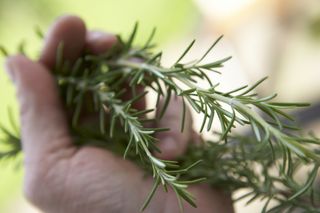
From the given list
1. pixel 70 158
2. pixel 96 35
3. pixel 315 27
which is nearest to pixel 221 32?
pixel 315 27

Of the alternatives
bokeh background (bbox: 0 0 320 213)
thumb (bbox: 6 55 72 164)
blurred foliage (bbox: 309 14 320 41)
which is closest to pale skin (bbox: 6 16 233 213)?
thumb (bbox: 6 55 72 164)

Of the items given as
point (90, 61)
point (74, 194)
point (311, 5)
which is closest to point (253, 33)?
point (311, 5)

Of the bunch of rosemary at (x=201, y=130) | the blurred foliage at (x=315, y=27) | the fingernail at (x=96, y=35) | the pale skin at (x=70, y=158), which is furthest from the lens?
the blurred foliage at (x=315, y=27)

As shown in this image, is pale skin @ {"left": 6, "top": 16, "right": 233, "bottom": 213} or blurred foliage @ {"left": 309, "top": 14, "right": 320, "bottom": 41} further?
blurred foliage @ {"left": 309, "top": 14, "right": 320, "bottom": 41}

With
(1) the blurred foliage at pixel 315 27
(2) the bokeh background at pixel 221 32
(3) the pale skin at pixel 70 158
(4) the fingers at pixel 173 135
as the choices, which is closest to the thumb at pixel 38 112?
(3) the pale skin at pixel 70 158

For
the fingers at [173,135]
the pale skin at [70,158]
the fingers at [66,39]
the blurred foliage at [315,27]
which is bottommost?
the pale skin at [70,158]

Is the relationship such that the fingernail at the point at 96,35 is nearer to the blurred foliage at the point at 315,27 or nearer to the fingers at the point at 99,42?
the fingers at the point at 99,42

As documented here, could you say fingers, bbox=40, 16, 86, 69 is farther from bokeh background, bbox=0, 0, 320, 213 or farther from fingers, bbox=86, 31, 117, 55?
bokeh background, bbox=0, 0, 320, 213

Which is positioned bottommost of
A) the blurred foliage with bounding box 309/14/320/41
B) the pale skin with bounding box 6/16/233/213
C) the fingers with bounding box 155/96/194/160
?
the pale skin with bounding box 6/16/233/213
